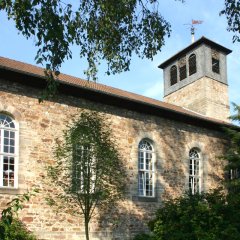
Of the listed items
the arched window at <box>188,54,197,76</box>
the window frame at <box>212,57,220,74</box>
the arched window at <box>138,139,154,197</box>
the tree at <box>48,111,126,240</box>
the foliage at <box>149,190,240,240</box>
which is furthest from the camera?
the window frame at <box>212,57,220,74</box>

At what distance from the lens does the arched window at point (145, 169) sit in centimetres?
1725

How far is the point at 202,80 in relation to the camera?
2586 cm

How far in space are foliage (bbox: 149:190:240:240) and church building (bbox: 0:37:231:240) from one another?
3445 millimetres

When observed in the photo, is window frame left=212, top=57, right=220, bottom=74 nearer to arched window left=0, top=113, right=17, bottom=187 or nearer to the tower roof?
the tower roof

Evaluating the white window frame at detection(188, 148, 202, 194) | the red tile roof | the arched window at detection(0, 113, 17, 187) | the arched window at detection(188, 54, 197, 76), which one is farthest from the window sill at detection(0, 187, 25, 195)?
the arched window at detection(188, 54, 197, 76)

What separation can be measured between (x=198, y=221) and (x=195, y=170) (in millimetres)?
7579

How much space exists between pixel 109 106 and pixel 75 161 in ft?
13.7

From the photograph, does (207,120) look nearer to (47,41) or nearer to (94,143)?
(94,143)

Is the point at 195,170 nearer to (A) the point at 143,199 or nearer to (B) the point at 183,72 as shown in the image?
(A) the point at 143,199

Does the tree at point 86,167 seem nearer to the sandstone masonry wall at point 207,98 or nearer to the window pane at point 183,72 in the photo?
the sandstone masonry wall at point 207,98

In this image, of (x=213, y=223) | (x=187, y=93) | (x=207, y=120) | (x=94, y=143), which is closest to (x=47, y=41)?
(x=94, y=143)

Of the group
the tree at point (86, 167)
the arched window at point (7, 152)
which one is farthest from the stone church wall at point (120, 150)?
the tree at point (86, 167)

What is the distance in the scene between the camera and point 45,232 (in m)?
13.9

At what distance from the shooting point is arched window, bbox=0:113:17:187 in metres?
13.6
